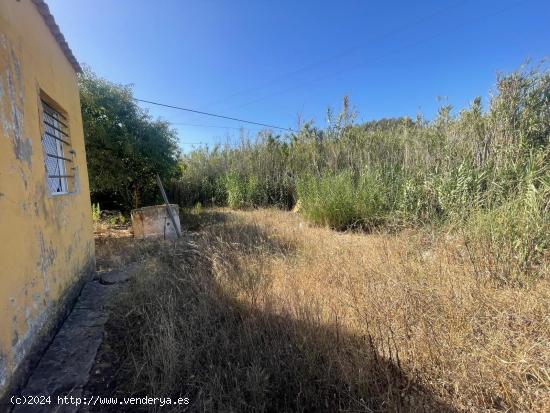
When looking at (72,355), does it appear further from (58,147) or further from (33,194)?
(58,147)

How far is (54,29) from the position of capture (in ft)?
8.26

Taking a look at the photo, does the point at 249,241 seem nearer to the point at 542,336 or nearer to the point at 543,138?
the point at 542,336

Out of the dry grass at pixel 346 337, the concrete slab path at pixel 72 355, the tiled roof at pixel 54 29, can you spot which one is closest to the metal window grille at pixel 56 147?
the tiled roof at pixel 54 29

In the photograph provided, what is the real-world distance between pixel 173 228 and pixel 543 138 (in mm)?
5692

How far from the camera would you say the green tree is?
5605mm

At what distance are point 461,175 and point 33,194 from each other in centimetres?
430

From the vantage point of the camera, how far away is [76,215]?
9.25 feet

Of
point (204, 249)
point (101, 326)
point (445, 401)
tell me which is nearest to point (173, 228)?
point (204, 249)

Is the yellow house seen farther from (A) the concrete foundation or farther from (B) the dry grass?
(A) the concrete foundation

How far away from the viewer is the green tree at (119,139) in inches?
221

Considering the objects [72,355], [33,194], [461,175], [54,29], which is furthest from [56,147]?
[461,175]

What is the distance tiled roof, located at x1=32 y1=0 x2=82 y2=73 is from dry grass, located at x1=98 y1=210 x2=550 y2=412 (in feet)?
8.27

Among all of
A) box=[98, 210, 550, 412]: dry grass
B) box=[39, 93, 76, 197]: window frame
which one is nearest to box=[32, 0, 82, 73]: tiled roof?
box=[39, 93, 76, 197]: window frame

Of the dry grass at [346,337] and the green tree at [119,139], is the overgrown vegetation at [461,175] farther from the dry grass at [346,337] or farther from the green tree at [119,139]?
the green tree at [119,139]
